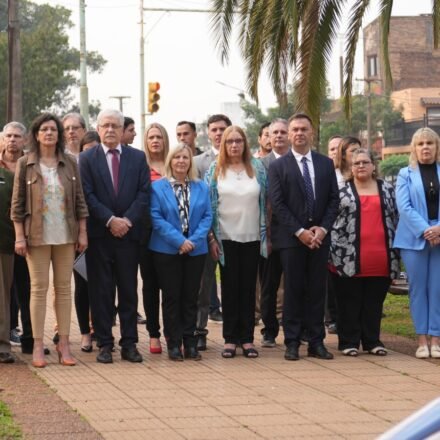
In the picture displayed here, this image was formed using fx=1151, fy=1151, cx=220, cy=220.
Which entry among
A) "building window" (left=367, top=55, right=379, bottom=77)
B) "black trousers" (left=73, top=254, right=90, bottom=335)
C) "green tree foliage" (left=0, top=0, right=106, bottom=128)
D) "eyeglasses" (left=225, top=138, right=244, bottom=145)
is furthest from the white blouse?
"building window" (left=367, top=55, right=379, bottom=77)

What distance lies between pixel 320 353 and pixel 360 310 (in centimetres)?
69

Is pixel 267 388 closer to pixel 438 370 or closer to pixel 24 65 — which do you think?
pixel 438 370

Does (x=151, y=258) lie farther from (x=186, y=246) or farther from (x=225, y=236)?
(x=225, y=236)

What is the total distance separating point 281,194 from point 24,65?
59.0m

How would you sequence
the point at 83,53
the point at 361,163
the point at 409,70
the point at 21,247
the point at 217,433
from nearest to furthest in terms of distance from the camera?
1. the point at 217,433
2. the point at 21,247
3. the point at 361,163
4. the point at 83,53
5. the point at 409,70

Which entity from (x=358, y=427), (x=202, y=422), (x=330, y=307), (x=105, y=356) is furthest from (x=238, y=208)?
(x=358, y=427)

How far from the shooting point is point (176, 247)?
1005 cm

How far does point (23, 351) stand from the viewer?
10562 mm

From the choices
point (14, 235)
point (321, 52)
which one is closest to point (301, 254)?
point (14, 235)

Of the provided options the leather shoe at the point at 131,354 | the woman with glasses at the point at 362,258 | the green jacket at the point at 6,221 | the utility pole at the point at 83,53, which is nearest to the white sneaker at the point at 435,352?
the woman with glasses at the point at 362,258

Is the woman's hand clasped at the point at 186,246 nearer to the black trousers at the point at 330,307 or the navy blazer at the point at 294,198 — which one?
the navy blazer at the point at 294,198

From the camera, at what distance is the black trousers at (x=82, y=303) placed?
1070 cm

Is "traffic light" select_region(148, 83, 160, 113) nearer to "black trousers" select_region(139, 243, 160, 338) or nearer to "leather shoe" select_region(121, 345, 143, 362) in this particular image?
"black trousers" select_region(139, 243, 160, 338)

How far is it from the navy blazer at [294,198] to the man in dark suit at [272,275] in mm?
377
